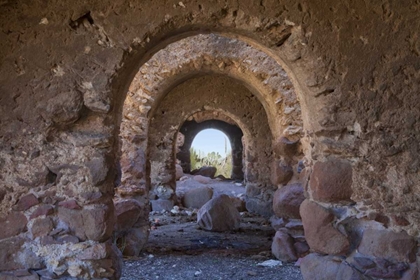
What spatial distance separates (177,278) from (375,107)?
2221mm

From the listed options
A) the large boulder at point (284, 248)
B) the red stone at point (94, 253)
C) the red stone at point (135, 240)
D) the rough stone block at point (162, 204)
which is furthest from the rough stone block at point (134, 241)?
the rough stone block at point (162, 204)

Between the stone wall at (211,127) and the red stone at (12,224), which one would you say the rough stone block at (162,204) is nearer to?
the red stone at (12,224)

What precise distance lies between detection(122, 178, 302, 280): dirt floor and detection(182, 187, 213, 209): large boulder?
127cm

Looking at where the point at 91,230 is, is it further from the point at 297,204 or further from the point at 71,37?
the point at 297,204

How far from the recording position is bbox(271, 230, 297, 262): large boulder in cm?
398

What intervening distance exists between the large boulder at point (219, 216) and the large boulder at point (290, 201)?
147 centimetres

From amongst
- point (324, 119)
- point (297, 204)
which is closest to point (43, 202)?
point (324, 119)

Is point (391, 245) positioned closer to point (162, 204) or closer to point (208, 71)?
point (208, 71)

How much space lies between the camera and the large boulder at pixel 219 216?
18.1ft

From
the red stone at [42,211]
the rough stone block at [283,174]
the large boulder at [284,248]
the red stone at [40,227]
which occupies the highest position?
the rough stone block at [283,174]

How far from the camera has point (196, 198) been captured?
25.2 feet

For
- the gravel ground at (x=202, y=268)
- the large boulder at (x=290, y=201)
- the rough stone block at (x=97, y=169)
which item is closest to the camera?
the rough stone block at (x=97, y=169)

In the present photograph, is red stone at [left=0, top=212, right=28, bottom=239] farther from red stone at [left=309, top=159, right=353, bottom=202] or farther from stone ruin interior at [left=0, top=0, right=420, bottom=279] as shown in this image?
red stone at [left=309, top=159, right=353, bottom=202]

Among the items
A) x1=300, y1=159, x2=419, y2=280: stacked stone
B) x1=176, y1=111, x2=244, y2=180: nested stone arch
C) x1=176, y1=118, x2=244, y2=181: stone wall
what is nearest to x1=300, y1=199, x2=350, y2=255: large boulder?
x1=300, y1=159, x2=419, y2=280: stacked stone
